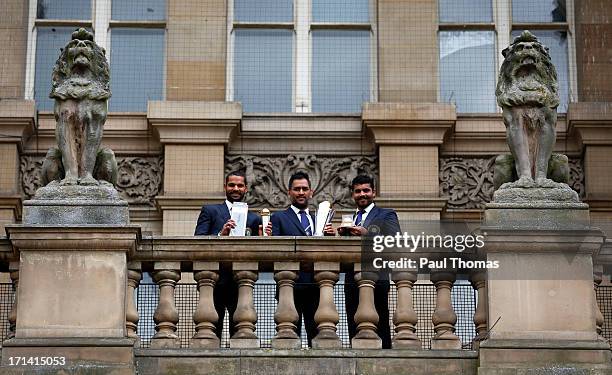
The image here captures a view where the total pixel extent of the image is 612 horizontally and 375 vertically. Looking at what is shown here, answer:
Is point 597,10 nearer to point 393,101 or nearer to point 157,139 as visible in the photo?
point 393,101

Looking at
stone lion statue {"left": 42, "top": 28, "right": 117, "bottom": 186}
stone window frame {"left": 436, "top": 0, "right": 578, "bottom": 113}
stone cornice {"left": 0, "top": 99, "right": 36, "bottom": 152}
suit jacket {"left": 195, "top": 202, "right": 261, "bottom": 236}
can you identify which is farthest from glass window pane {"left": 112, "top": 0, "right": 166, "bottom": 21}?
stone lion statue {"left": 42, "top": 28, "right": 117, "bottom": 186}

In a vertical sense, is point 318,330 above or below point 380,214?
below

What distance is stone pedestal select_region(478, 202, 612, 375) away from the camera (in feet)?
46.2

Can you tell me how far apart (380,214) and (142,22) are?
7.35m

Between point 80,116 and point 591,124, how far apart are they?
317 inches

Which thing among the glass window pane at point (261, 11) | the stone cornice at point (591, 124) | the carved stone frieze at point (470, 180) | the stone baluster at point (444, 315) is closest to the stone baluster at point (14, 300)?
the stone baluster at point (444, 315)

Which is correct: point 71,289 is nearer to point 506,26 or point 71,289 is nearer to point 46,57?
point 46,57

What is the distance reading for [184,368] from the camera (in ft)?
46.1

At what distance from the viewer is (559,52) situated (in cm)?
2170

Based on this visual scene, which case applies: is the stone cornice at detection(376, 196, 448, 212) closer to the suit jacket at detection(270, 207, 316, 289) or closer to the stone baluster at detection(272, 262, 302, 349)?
the suit jacket at detection(270, 207, 316, 289)

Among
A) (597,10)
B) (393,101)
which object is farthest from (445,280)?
(597,10)

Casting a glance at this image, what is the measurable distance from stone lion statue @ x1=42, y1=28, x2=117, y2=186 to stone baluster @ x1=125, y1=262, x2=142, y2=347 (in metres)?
0.82

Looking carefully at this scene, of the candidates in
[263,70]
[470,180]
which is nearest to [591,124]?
[470,180]

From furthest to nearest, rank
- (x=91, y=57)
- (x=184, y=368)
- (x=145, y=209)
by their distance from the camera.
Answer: (x=145, y=209), (x=91, y=57), (x=184, y=368)
